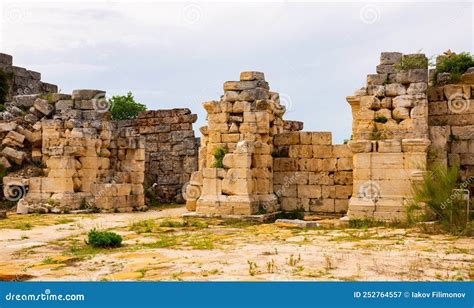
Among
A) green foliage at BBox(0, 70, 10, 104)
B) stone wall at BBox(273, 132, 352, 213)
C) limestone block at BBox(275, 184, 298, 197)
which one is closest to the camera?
stone wall at BBox(273, 132, 352, 213)

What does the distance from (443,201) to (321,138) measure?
4000mm

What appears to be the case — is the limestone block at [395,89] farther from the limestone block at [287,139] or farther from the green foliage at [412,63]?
the limestone block at [287,139]

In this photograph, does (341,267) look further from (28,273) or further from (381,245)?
(28,273)

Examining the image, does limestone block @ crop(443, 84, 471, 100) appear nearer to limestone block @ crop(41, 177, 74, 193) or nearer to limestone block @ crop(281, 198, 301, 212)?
limestone block @ crop(281, 198, 301, 212)

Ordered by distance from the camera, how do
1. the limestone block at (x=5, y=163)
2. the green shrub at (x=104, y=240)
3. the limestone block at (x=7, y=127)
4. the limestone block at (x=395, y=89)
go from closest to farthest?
the green shrub at (x=104, y=240) → the limestone block at (x=395, y=89) → the limestone block at (x=5, y=163) → the limestone block at (x=7, y=127)

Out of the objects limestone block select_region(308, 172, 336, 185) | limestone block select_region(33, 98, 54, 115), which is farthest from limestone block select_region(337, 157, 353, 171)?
limestone block select_region(33, 98, 54, 115)

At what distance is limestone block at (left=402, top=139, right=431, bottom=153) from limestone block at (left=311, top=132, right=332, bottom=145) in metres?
2.23

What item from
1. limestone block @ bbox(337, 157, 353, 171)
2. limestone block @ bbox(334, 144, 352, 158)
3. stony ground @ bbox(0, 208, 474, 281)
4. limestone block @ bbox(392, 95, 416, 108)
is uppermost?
limestone block @ bbox(392, 95, 416, 108)

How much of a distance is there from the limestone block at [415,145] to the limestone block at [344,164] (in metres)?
1.85

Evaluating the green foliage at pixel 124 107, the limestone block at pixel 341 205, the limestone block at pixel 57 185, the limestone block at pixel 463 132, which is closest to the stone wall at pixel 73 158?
the limestone block at pixel 57 185

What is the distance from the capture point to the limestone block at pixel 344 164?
13.5m

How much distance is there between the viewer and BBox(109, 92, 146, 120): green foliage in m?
37.5

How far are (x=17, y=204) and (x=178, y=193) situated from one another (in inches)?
235

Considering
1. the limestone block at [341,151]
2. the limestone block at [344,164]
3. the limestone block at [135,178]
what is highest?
the limestone block at [341,151]
